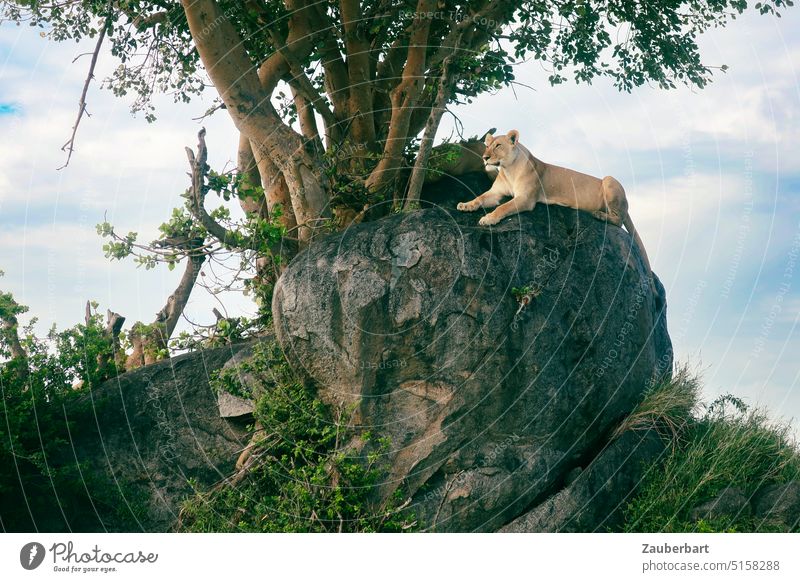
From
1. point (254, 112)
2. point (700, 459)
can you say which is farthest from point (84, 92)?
point (700, 459)

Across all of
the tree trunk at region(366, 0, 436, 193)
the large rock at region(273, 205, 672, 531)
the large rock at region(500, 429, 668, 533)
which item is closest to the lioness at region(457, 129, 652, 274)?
the large rock at region(273, 205, 672, 531)

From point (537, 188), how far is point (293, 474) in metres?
5.76

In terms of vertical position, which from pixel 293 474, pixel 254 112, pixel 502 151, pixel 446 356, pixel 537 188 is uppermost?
pixel 254 112

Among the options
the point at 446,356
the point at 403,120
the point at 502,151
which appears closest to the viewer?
the point at 446,356

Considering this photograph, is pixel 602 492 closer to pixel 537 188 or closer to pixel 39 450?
pixel 537 188

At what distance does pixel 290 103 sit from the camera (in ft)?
61.8

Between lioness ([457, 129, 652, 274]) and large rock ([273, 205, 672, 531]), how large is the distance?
87 cm

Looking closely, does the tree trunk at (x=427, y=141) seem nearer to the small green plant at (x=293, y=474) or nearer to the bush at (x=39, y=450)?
the small green plant at (x=293, y=474)

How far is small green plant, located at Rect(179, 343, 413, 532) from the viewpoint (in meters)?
12.5

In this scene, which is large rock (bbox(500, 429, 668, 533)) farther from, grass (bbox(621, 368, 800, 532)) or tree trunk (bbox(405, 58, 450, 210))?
tree trunk (bbox(405, 58, 450, 210))

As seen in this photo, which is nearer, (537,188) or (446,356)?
(446,356)

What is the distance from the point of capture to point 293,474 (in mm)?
12930
